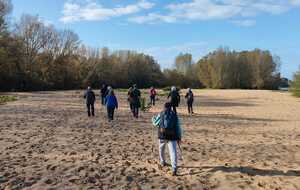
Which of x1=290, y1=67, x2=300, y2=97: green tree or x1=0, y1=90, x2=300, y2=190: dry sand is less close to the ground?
x1=290, y1=67, x2=300, y2=97: green tree

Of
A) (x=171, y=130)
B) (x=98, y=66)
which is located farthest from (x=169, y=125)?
(x=98, y=66)

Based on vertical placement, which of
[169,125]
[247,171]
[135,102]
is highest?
[169,125]

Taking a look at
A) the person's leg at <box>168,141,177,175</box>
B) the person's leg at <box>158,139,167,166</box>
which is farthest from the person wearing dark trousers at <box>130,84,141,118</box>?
the person's leg at <box>168,141,177,175</box>

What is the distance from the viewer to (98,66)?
10444 centimetres

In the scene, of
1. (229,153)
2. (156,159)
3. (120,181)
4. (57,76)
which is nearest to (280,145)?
(229,153)

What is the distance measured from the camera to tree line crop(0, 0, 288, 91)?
254ft

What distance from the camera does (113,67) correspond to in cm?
10875

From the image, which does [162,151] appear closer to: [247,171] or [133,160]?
[133,160]

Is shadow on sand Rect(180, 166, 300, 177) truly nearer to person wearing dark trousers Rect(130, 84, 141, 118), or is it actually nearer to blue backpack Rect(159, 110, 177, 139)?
blue backpack Rect(159, 110, 177, 139)

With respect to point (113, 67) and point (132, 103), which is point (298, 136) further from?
point (113, 67)

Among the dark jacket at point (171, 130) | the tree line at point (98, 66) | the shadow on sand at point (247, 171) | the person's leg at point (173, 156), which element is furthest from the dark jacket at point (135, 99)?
the tree line at point (98, 66)

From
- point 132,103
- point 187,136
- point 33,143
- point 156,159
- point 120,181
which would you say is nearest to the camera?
point 120,181

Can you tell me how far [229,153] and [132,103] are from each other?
12.9m

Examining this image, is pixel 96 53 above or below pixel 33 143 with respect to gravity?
above
